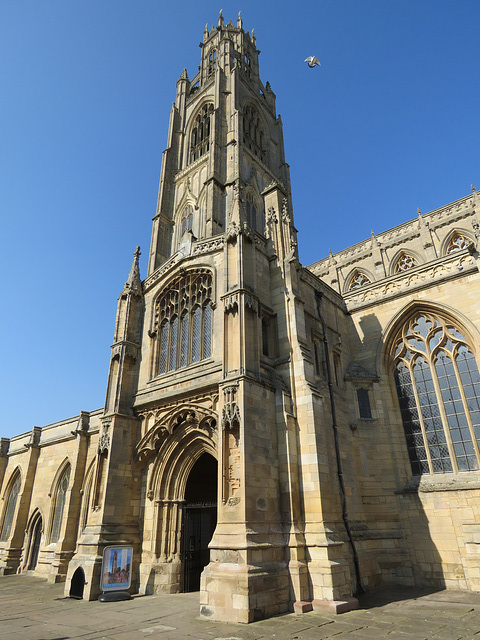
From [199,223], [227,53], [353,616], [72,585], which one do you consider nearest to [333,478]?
[353,616]

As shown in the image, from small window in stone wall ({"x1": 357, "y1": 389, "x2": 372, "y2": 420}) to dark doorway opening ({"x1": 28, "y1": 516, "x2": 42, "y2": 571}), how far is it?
21382 millimetres

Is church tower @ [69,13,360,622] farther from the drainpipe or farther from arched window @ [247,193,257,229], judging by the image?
arched window @ [247,193,257,229]

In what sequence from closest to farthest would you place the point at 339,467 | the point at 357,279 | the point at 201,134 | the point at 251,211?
1. the point at 339,467
2. the point at 251,211
3. the point at 201,134
4. the point at 357,279

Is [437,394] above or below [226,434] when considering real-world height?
above

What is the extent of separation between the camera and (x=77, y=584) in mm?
14328

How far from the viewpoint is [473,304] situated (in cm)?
1608

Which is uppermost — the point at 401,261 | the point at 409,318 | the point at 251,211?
the point at 401,261

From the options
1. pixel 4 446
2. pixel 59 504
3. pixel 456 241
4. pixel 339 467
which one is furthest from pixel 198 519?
pixel 456 241

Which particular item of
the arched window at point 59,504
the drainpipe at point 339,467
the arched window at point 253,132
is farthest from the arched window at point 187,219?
the arched window at point 59,504

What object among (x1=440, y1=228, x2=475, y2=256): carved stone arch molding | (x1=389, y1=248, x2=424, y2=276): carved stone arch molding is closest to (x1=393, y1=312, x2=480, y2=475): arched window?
(x1=440, y1=228, x2=475, y2=256): carved stone arch molding

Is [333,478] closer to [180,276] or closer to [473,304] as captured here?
[473,304]

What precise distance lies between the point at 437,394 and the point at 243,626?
10.9 metres

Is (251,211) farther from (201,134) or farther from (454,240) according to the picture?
(454,240)

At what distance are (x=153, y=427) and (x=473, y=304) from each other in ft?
44.0
